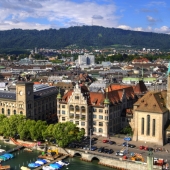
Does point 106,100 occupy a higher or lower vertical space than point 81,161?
higher

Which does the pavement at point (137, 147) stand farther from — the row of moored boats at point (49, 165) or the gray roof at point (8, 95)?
the gray roof at point (8, 95)

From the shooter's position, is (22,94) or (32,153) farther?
(22,94)

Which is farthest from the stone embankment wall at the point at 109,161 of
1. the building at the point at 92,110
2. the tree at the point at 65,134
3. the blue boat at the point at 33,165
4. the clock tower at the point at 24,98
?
the clock tower at the point at 24,98

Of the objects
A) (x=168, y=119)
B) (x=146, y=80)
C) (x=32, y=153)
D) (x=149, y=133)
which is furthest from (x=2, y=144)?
(x=146, y=80)

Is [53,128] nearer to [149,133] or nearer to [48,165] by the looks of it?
[48,165]

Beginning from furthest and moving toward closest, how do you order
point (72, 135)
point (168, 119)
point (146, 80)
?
1. point (146, 80)
2. point (168, 119)
3. point (72, 135)

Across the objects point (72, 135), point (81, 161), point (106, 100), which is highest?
point (106, 100)

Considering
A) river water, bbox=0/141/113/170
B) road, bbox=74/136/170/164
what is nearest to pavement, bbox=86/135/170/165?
road, bbox=74/136/170/164

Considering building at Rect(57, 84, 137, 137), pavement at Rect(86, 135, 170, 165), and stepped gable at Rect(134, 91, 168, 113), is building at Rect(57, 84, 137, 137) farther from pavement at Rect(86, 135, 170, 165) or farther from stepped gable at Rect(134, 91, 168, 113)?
stepped gable at Rect(134, 91, 168, 113)

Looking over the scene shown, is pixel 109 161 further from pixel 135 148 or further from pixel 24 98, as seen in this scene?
pixel 24 98
